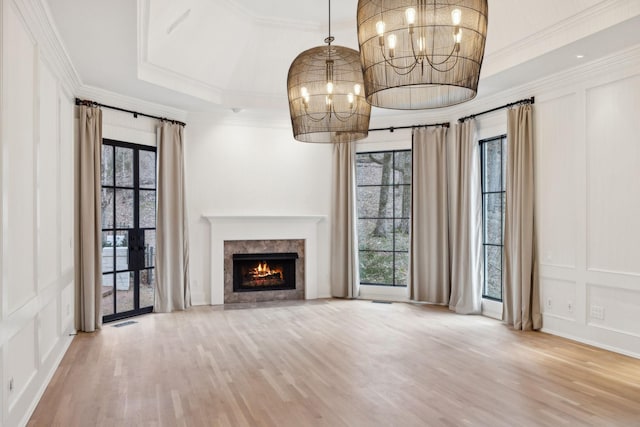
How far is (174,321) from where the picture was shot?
6512 millimetres

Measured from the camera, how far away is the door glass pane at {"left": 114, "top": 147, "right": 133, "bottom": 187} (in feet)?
21.8

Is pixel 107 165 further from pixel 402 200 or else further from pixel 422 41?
pixel 422 41

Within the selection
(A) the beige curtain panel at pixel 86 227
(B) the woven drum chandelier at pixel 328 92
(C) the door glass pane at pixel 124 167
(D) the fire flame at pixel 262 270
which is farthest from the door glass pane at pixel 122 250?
(B) the woven drum chandelier at pixel 328 92

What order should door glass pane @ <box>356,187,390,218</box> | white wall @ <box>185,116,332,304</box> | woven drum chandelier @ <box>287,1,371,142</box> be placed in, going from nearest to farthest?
1. woven drum chandelier @ <box>287,1,371,142</box>
2. white wall @ <box>185,116,332,304</box>
3. door glass pane @ <box>356,187,390,218</box>

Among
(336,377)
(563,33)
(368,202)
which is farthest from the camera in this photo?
(368,202)

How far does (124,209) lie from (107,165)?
661 mm

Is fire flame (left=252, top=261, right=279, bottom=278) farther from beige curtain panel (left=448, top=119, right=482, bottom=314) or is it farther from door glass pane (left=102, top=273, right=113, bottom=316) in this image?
beige curtain panel (left=448, top=119, right=482, bottom=314)

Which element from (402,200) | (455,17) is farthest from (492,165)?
(455,17)

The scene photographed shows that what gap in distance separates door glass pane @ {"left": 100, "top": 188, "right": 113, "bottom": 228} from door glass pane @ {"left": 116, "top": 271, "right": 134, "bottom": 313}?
74 cm

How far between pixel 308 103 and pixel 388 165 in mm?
4549

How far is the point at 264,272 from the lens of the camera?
823 centimetres

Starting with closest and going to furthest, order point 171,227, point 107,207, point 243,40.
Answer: point 107,207 < point 243,40 < point 171,227

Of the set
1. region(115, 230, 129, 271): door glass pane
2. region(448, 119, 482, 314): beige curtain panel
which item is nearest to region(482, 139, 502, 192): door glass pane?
region(448, 119, 482, 314): beige curtain panel

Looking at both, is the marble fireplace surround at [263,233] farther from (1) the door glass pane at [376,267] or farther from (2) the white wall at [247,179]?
(1) the door glass pane at [376,267]
